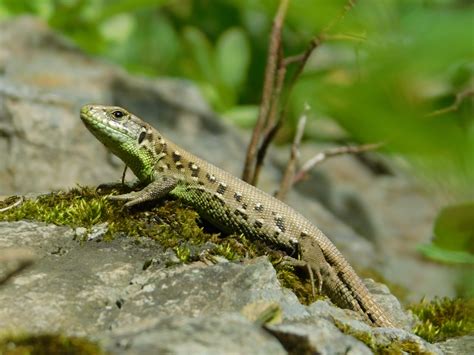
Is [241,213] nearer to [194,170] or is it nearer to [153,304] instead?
[194,170]

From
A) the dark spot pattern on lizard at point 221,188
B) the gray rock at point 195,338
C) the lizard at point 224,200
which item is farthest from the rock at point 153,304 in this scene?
the dark spot pattern on lizard at point 221,188

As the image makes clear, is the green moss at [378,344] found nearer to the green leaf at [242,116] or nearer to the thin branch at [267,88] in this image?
the thin branch at [267,88]

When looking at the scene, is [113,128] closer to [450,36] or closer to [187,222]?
[187,222]

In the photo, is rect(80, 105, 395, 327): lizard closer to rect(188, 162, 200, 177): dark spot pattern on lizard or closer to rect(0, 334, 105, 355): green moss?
rect(188, 162, 200, 177): dark spot pattern on lizard

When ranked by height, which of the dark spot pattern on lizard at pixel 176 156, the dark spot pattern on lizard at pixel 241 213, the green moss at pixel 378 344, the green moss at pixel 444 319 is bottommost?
the green moss at pixel 444 319

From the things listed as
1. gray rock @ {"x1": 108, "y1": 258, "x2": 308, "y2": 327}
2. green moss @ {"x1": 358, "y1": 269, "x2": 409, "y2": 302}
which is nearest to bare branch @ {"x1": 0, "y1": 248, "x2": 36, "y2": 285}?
gray rock @ {"x1": 108, "y1": 258, "x2": 308, "y2": 327}

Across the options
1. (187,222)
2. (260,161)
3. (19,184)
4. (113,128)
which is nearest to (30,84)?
(19,184)

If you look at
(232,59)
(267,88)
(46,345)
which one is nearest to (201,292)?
(46,345)
